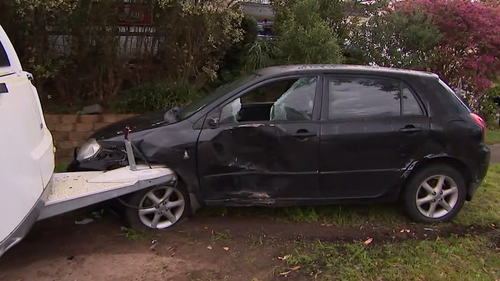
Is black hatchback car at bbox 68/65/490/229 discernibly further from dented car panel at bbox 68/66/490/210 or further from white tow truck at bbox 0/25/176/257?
white tow truck at bbox 0/25/176/257

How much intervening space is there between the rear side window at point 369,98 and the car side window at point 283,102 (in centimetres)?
22

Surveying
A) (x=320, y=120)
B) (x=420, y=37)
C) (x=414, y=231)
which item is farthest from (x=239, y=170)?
(x=420, y=37)

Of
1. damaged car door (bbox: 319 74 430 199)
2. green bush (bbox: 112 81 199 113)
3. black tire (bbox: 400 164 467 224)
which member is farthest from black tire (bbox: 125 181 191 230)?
green bush (bbox: 112 81 199 113)

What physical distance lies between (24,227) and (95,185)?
91cm

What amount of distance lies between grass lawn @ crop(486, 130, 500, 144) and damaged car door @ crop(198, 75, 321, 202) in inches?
241

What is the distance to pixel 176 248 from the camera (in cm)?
420

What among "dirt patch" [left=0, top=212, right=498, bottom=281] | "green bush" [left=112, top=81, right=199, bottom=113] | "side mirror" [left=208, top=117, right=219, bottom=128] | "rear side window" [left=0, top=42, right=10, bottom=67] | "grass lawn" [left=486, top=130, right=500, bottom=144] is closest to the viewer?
"rear side window" [left=0, top=42, right=10, bottom=67]

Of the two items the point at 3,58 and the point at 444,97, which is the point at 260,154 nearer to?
the point at 444,97

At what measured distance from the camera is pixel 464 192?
4789mm

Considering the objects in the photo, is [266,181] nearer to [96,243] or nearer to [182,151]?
[182,151]

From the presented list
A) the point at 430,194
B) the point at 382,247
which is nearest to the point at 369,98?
the point at 430,194

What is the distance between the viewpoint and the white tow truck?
3.01m

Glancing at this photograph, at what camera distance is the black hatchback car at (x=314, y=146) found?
4.44m

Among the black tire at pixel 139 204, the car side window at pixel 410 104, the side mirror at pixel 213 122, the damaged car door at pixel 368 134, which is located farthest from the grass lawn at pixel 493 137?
the black tire at pixel 139 204
